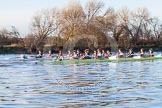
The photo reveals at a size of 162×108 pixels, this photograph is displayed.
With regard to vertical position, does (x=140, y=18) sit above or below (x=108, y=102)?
above

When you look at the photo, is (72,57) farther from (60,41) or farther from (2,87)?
(60,41)

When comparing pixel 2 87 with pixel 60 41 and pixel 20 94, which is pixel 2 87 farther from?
pixel 60 41

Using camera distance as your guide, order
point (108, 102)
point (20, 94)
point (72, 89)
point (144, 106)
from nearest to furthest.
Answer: point (144, 106) < point (108, 102) < point (20, 94) < point (72, 89)

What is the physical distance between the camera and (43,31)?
103438 millimetres

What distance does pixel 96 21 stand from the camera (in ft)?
316

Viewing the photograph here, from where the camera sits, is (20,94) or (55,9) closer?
(20,94)

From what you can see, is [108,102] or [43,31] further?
[43,31]

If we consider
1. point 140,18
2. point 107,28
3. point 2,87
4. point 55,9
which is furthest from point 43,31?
point 2,87

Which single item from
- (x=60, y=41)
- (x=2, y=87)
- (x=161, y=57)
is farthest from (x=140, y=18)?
(x=2, y=87)

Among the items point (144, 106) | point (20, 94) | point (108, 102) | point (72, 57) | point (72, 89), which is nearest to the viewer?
point (144, 106)

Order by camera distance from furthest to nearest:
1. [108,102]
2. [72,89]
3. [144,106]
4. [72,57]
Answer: [72,57] < [72,89] < [108,102] < [144,106]

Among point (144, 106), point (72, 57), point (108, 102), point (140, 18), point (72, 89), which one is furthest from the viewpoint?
point (140, 18)

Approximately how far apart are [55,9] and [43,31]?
939 centimetres

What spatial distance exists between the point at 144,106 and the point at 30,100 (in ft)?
16.1
